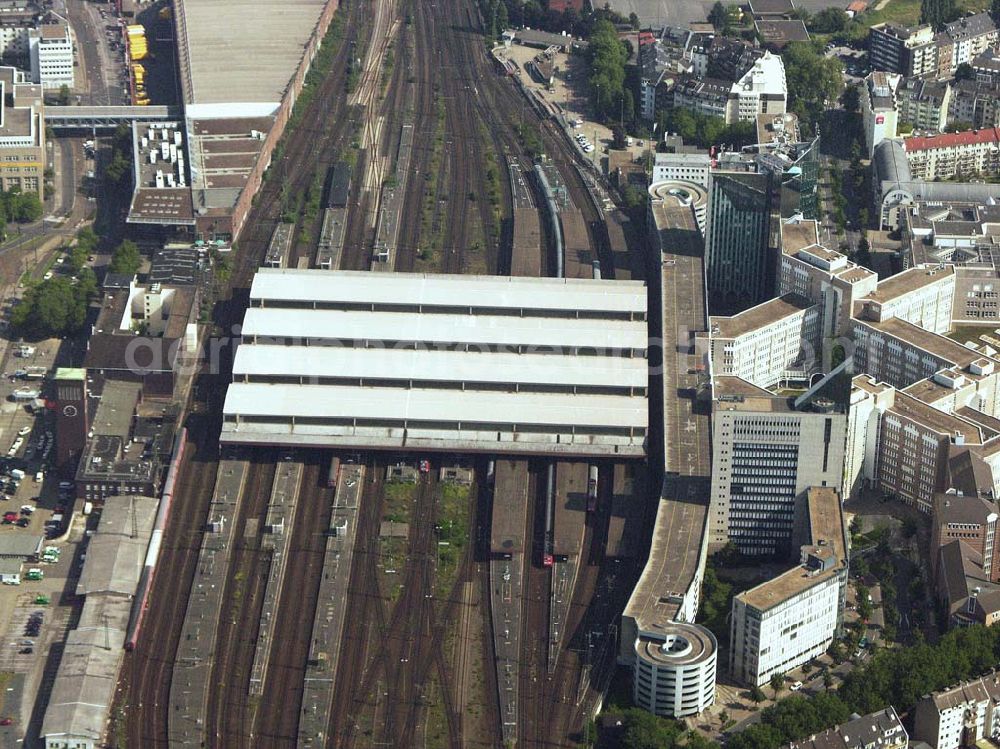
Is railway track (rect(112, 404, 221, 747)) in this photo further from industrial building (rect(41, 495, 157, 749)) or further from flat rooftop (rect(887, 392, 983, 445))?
flat rooftop (rect(887, 392, 983, 445))

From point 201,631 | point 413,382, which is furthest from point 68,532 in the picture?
point 413,382

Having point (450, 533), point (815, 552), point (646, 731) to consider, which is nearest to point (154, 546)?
point (450, 533)

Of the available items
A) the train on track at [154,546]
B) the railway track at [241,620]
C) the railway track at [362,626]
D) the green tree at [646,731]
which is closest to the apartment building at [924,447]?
the green tree at [646,731]

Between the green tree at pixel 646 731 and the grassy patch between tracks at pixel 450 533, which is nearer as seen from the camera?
the green tree at pixel 646 731

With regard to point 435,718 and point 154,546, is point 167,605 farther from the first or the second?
point 435,718

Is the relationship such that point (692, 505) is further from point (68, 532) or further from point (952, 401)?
point (68, 532)

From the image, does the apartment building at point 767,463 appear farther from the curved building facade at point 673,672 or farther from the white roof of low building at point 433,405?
the curved building facade at point 673,672
